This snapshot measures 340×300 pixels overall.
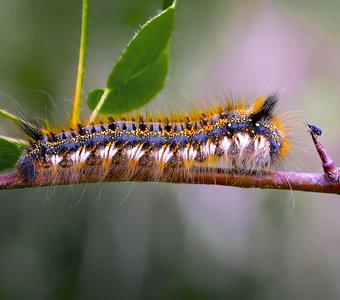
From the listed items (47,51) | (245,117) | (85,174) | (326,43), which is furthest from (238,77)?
(85,174)

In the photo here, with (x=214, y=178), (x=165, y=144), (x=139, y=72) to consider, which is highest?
(x=139, y=72)

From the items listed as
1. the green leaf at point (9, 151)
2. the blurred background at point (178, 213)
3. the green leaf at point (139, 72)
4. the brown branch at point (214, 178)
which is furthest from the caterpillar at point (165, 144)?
the blurred background at point (178, 213)

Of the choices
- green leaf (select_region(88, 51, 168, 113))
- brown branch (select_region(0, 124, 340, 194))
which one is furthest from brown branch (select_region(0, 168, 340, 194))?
green leaf (select_region(88, 51, 168, 113))

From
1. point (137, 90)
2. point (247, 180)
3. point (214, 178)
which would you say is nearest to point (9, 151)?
point (137, 90)

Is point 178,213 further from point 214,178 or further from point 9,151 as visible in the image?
point 9,151

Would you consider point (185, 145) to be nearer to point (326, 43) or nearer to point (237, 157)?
point (237, 157)

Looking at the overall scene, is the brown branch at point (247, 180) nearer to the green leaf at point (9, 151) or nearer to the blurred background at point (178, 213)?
the green leaf at point (9, 151)

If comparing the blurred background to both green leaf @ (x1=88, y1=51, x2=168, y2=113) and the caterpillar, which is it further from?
green leaf @ (x1=88, y1=51, x2=168, y2=113)
